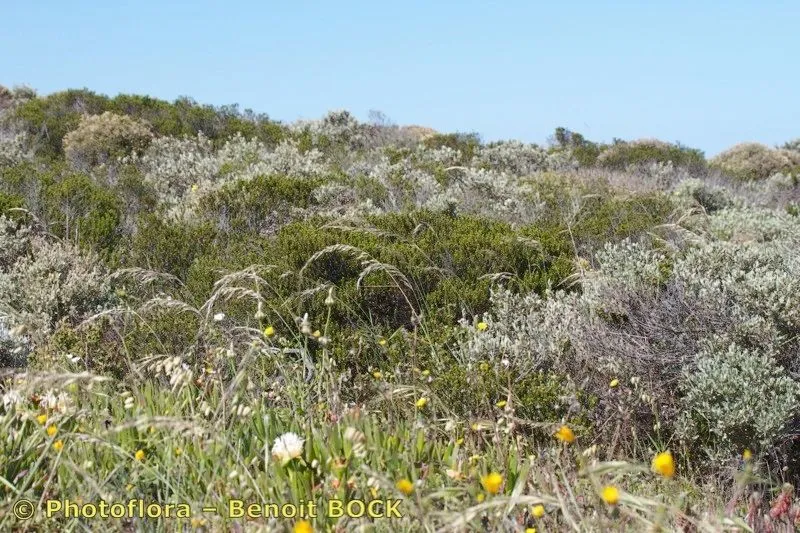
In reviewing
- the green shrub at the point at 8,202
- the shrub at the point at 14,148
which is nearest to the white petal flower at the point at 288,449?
the green shrub at the point at 8,202

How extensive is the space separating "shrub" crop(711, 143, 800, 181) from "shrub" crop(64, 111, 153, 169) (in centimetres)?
1624

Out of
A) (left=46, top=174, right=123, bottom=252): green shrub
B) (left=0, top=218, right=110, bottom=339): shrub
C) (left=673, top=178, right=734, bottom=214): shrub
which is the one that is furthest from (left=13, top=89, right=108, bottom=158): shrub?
(left=673, top=178, right=734, bottom=214): shrub

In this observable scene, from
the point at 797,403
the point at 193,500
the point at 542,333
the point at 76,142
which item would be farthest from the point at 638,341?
the point at 76,142

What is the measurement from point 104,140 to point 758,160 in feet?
66.2

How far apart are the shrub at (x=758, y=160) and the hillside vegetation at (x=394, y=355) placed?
14.1m

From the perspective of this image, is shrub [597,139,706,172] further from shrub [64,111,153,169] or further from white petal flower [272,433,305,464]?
white petal flower [272,433,305,464]

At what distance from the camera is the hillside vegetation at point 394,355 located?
2617 millimetres

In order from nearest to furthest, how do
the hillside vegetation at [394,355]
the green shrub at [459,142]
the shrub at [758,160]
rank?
the hillside vegetation at [394,355] < the green shrub at [459,142] < the shrub at [758,160]

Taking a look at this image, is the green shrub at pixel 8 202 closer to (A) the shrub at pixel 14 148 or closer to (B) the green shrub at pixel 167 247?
(B) the green shrub at pixel 167 247

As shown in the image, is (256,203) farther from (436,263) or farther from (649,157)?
(649,157)

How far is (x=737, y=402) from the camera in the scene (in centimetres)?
418

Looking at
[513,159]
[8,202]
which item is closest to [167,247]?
[8,202]

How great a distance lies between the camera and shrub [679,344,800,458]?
413 cm

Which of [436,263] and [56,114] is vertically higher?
[56,114]
